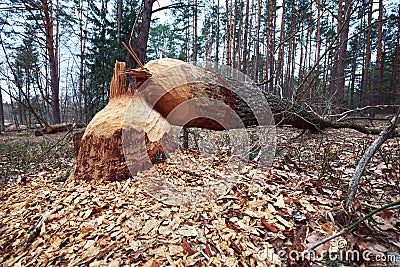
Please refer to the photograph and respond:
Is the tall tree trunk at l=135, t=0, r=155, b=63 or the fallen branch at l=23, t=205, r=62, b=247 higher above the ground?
the tall tree trunk at l=135, t=0, r=155, b=63

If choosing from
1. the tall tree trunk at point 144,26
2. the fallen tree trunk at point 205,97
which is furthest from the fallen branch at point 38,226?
the tall tree trunk at point 144,26

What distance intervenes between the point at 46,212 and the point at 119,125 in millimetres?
976

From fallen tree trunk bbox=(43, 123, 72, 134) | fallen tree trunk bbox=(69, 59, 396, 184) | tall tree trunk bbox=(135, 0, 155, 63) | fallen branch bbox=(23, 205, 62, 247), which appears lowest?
fallen branch bbox=(23, 205, 62, 247)

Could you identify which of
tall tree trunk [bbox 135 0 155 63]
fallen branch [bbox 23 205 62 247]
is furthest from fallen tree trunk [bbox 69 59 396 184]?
tall tree trunk [bbox 135 0 155 63]

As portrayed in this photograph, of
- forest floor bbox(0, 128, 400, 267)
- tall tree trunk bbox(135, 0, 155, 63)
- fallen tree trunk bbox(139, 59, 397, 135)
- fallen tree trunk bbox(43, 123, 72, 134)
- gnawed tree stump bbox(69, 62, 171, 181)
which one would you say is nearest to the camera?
forest floor bbox(0, 128, 400, 267)

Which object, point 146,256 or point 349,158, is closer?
point 146,256

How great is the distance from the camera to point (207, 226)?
1.40 metres

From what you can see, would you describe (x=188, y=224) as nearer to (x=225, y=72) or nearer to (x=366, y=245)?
(x=366, y=245)

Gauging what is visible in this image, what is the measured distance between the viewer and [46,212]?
169 cm

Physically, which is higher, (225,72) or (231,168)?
(225,72)

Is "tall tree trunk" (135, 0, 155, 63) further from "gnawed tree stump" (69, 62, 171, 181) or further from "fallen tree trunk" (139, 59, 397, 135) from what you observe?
"gnawed tree stump" (69, 62, 171, 181)

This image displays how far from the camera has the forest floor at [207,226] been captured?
116cm

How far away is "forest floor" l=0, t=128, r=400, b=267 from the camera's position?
45.6 inches

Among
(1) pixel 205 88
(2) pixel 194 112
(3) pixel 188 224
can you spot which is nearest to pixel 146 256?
(3) pixel 188 224
